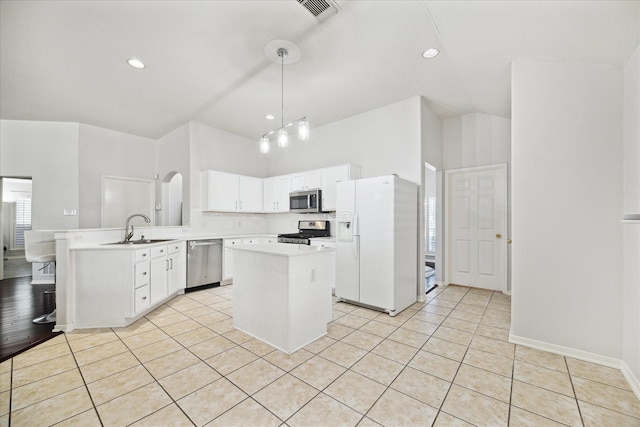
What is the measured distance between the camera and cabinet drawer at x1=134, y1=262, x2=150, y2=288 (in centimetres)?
315

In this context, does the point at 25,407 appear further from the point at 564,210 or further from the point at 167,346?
the point at 564,210

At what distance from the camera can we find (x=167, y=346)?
255 cm

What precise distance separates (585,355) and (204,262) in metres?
4.80

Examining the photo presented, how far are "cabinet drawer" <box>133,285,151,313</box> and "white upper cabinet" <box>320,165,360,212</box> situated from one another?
2.76 m

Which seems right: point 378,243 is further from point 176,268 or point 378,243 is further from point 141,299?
point 176,268

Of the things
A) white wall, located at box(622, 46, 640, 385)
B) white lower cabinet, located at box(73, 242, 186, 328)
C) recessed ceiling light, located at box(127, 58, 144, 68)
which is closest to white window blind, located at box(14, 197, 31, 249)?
white lower cabinet, located at box(73, 242, 186, 328)

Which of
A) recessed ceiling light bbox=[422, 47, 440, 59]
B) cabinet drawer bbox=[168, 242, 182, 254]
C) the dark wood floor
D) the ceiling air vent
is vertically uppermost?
recessed ceiling light bbox=[422, 47, 440, 59]

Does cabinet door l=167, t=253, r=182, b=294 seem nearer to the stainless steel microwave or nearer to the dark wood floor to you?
the dark wood floor

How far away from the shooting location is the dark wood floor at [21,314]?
258 centimetres

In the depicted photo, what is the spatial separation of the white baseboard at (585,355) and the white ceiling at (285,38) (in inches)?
95.8

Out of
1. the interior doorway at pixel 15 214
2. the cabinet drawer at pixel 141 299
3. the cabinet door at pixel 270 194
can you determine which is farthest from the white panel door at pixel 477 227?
the interior doorway at pixel 15 214

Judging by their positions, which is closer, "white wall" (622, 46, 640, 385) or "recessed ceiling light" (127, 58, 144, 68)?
"white wall" (622, 46, 640, 385)

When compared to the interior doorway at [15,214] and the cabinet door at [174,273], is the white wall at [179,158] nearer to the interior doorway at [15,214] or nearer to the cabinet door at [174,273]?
the cabinet door at [174,273]

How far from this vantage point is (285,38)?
254 centimetres
